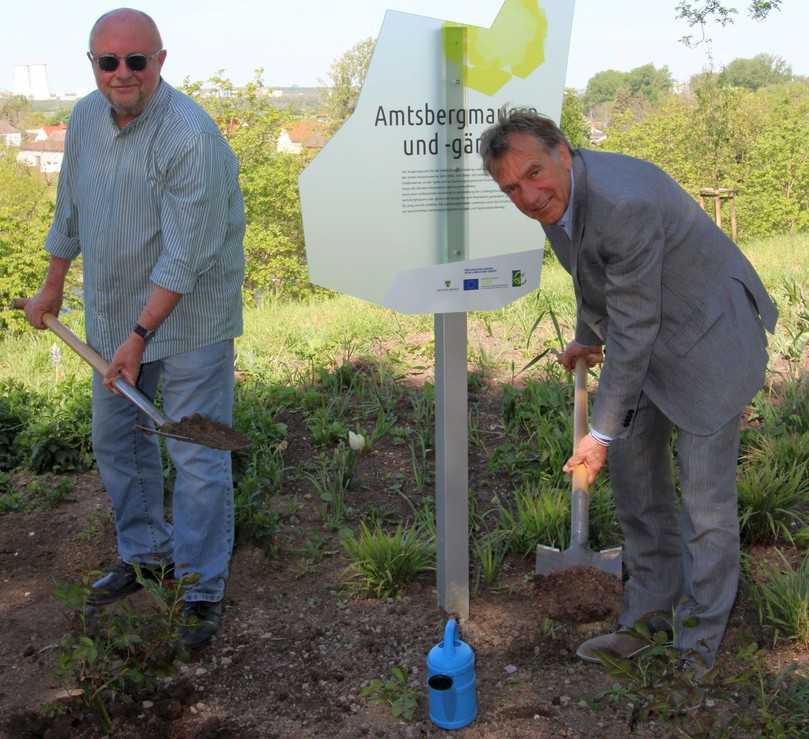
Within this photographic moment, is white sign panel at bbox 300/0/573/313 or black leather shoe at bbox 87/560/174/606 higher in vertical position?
white sign panel at bbox 300/0/573/313

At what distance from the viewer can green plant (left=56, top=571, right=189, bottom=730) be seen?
251cm

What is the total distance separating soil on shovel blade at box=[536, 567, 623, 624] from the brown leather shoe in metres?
0.16

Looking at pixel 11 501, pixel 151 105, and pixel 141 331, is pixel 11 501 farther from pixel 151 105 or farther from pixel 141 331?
pixel 151 105

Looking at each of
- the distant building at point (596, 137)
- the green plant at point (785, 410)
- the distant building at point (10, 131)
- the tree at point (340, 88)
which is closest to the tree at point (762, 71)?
the distant building at point (596, 137)

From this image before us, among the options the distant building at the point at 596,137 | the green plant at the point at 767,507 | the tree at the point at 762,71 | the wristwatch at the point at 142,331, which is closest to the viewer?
the wristwatch at the point at 142,331

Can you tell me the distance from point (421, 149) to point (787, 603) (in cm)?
175

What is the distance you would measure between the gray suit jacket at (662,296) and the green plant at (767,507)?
1063 mm

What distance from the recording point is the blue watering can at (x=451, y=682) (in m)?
2.47

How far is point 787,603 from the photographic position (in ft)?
9.38

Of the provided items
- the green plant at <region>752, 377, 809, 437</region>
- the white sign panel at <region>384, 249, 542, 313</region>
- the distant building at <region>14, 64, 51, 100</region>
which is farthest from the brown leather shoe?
the distant building at <region>14, 64, 51, 100</region>

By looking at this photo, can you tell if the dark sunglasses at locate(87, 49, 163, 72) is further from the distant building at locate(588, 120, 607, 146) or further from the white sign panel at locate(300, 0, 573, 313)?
the distant building at locate(588, 120, 607, 146)

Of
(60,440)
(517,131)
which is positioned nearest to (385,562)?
(517,131)

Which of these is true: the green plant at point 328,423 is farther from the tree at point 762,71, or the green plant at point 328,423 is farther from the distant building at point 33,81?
the distant building at point 33,81

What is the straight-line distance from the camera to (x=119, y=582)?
3391 millimetres
